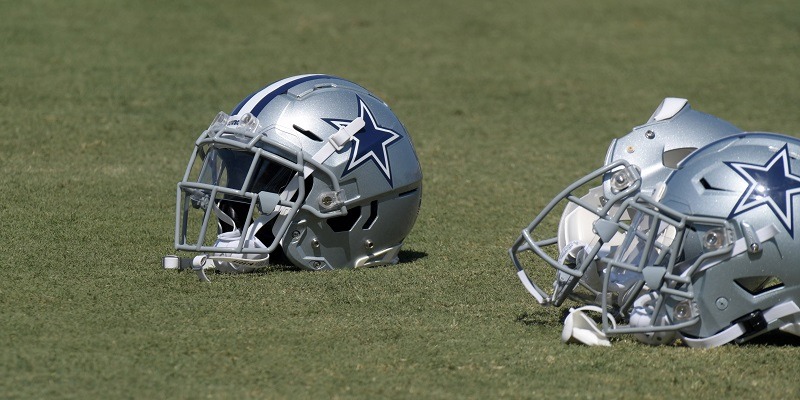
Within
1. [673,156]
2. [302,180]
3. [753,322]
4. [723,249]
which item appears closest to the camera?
[723,249]

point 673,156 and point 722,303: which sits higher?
point 673,156

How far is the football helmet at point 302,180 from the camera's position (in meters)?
5.48

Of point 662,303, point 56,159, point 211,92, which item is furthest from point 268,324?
point 211,92

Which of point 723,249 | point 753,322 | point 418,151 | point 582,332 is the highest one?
point 723,249

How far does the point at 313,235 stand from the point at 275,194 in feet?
1.03

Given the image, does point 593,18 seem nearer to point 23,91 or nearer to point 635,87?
point 635,87

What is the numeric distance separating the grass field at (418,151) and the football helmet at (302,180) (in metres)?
0.17

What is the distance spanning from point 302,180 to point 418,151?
3725 millimetres

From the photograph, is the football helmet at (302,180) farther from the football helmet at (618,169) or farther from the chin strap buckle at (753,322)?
the chin strap buckle at (753,322)

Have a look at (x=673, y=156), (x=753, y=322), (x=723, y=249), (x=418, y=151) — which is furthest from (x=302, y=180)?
(x=418, y=151)

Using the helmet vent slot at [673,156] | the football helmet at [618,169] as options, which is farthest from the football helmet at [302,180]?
the helmet vent slot at [673,156]

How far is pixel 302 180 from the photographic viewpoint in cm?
546

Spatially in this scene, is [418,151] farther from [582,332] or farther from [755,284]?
[755,284]

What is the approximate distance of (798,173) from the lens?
439cm
